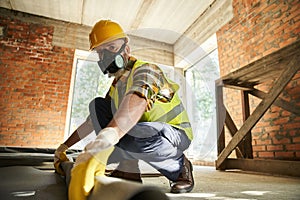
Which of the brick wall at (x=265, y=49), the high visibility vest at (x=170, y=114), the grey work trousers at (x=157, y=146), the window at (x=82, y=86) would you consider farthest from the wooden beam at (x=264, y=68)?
the window at (x=82, y=86)

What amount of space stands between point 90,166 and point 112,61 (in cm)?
71

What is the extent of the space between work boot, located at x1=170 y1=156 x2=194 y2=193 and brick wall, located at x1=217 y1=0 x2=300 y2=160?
1.87 meters

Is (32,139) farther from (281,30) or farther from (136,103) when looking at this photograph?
(281,30)

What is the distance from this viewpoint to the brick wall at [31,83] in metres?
3.89

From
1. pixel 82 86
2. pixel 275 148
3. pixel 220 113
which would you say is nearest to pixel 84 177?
pixel 220 113

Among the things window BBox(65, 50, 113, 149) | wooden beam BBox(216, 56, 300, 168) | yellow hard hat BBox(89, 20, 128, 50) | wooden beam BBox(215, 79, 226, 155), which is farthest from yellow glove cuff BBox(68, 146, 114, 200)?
window BBox(65, 50, 113, 149)

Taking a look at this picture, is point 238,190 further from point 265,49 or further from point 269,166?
point 265,49

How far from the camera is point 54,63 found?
4.32m

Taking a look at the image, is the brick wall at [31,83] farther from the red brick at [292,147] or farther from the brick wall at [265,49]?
the red brick at [292,147]

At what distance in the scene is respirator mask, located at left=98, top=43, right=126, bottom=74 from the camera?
123 centimetres

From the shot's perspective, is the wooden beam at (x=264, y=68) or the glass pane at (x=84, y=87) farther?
the glass pane at (x=84, y=87)

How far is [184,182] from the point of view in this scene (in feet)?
3.64

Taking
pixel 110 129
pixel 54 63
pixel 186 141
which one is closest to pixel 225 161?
pixel 186 141

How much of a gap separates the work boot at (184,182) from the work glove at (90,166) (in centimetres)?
49
